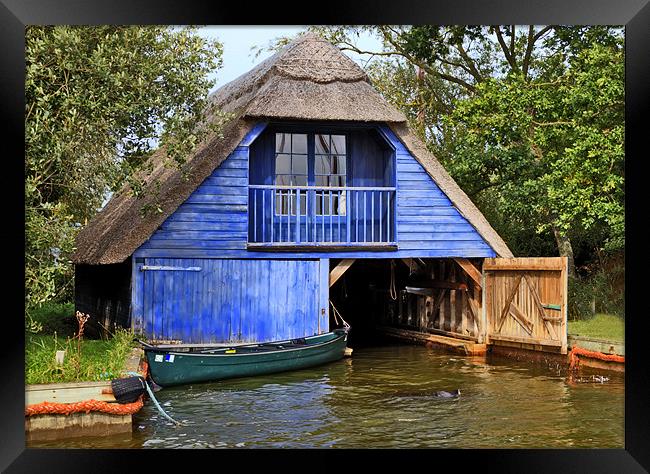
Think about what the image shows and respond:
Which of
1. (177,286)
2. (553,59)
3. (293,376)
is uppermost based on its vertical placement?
(553,59)

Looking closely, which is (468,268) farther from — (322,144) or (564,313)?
(322,144)

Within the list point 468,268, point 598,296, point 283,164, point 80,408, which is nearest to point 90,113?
point 80,408

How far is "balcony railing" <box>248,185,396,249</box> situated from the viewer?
17.3m

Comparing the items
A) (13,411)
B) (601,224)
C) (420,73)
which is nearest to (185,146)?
(13,411)

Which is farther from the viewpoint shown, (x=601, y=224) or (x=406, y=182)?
(x=601, y=224)

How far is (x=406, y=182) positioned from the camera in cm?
1789

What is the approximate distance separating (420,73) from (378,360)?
12898 mm

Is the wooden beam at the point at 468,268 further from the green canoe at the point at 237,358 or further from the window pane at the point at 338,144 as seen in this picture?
the window pane at the point at 338,144

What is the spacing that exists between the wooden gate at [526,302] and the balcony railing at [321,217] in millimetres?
2491

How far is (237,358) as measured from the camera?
15156 millimetres

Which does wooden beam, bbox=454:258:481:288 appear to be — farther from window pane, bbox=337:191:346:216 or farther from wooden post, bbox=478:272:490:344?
window pane, bbox=337:191:346:216

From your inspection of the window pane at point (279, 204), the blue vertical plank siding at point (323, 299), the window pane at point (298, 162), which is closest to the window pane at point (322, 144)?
the window pane at point (298, 162)
